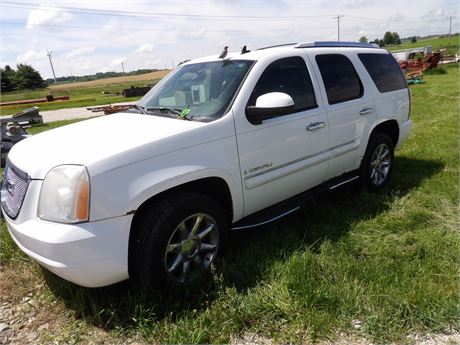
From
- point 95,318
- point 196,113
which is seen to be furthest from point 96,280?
point 196,113

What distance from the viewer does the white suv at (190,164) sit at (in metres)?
2.56

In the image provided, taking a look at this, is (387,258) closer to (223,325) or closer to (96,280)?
(223,325)

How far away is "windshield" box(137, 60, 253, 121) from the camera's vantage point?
11.0 feet

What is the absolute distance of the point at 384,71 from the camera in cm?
509

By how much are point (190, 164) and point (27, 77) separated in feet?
243

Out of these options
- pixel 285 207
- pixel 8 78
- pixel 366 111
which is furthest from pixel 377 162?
pixel 8 78

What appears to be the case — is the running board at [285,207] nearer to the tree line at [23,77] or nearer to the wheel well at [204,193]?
the wheel well at [204,193]

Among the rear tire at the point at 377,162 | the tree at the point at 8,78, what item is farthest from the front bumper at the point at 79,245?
the tree at the point at 8,78

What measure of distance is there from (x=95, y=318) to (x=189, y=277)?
2.41 ft

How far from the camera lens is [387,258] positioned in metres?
3.32

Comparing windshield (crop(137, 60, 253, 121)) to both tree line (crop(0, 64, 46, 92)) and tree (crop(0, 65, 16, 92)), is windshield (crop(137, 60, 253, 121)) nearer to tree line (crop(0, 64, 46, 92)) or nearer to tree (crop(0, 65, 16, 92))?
tree (crop(0, 65, 16, 92))

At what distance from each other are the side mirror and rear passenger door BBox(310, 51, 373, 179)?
1001 millimetres

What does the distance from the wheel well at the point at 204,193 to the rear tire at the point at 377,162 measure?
2.19 meters

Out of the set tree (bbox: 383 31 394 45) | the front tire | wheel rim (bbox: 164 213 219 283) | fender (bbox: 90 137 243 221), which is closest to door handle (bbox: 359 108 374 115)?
fender (bbox: 90 137 243 221)
